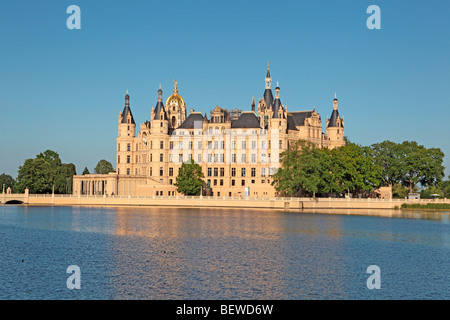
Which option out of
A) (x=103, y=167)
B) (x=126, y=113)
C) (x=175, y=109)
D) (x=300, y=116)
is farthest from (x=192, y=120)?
(x=103, y=167)

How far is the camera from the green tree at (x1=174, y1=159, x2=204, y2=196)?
116 metres

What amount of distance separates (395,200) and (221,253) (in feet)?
228

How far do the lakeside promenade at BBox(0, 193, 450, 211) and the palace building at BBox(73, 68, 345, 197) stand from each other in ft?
37.6

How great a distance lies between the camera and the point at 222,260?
41.7m

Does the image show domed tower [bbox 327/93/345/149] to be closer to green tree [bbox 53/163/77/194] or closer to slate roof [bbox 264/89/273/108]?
slate roof [bbox 264/89/273/108]

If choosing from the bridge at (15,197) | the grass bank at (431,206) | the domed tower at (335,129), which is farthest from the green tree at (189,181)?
the grass bank at (431,206)

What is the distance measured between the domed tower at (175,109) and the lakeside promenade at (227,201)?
32.1 metres

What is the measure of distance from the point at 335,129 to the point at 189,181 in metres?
41.2

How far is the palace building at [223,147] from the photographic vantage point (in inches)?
4941

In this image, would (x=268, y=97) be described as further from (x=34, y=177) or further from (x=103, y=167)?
(x=103, y=167)

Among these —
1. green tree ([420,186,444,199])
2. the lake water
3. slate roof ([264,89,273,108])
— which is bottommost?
the lake water

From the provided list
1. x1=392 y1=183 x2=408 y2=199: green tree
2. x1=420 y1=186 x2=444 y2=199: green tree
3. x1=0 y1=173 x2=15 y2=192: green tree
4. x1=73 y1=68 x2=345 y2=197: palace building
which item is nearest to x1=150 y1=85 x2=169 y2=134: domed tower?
x1=73 y1=68 x2=345 y2=197: palace building

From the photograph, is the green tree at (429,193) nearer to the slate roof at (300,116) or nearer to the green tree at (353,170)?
the green tree at (353,170)
